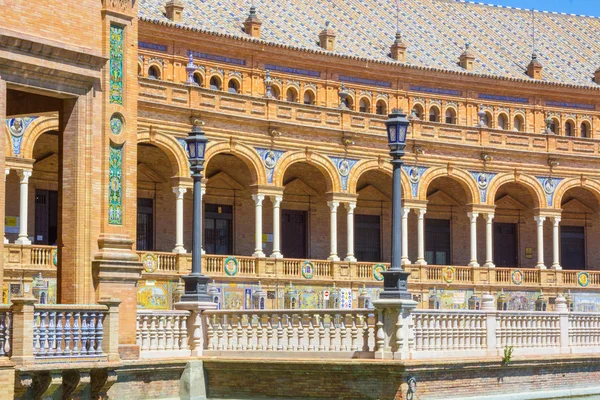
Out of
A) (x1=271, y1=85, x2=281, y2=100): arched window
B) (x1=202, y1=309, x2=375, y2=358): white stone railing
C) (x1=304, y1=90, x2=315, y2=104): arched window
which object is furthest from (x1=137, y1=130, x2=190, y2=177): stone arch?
(x1=202, y1=309, x2=375, y2=358): white stone railing

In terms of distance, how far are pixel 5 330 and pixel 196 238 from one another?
8.21m

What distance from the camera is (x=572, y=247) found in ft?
187

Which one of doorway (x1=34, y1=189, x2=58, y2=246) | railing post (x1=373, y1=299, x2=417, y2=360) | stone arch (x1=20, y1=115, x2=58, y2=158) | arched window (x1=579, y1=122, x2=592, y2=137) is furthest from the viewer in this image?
arched window (x1=579, y1=122, x2=592, y2=137)

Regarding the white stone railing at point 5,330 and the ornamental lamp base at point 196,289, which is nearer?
the white stone railing at point 5,330

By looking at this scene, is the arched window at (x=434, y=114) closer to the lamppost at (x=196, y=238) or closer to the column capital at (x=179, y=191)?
the column capital at (x=179, y=191)

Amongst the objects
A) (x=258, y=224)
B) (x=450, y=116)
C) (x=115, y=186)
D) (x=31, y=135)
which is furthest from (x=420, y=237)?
(x=115, y=186)

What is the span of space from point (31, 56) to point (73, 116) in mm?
1273

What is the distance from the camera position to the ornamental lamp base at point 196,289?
75.2 feet

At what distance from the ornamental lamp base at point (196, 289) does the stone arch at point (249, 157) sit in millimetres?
20343

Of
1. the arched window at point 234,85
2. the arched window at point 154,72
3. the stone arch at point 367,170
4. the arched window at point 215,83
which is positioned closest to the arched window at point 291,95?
the arched window at point 234,85

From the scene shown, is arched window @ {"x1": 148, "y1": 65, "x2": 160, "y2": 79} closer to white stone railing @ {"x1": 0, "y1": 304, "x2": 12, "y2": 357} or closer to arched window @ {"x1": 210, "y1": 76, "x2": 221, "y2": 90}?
arched window @ {"x1": 210, "y1": 76, "x2": 221, "y2": 90}

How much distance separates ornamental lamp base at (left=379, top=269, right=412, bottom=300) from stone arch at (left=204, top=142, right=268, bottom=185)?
2271 centimetres

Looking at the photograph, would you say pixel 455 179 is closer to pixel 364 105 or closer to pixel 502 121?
pixel 364 105

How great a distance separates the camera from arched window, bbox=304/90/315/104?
5166 cm
